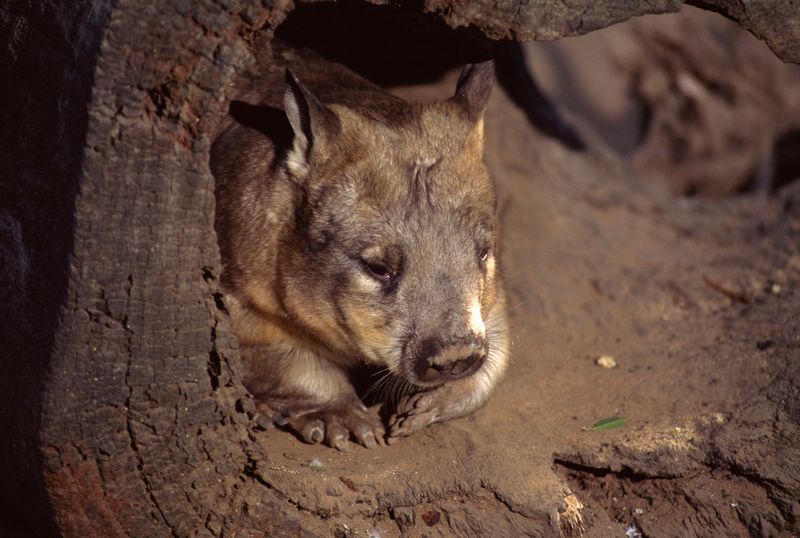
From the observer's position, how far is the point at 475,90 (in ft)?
12.9

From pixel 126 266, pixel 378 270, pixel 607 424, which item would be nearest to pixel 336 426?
pixel 378 270

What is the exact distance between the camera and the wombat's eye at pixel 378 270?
3555 mm

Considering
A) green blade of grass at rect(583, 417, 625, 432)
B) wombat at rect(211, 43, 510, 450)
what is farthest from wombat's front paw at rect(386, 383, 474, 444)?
green blade of grass at rect(583, 417, 625, 432)

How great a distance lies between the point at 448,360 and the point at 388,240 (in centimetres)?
50

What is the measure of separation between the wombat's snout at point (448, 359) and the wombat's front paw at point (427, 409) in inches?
13.1

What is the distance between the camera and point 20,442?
3082 mm

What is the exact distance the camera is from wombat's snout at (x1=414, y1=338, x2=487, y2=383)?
137 inches

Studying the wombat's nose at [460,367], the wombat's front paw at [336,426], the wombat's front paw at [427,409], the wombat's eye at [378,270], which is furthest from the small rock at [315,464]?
the wombat's eye at [378,270]

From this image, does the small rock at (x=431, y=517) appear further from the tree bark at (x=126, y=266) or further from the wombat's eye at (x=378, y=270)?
the wombat's eye at (x=378, y=270)

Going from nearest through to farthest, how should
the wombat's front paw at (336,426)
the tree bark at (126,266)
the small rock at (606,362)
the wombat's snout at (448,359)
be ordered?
the tree bark at (126,266) → the wombat's snout at (448,359) → the wombat's front paw at (336,426) → the small rock at (606,362)

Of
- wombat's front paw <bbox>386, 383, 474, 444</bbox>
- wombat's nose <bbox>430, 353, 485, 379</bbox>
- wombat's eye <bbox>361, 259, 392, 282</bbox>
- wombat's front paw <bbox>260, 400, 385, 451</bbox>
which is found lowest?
wombat's front paw <bbox>260, 400, 385, 451</bbox>

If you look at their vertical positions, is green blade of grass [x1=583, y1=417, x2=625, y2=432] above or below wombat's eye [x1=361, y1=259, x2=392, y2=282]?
below

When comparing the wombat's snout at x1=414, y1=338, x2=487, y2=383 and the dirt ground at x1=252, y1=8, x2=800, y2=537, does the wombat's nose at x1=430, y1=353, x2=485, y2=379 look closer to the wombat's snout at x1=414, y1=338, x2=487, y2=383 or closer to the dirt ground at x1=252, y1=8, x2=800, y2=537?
the wombat's snout at x1=414, y1=338, x2=487, y2=383

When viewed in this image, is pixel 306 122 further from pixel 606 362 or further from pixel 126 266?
pixel 606 362
